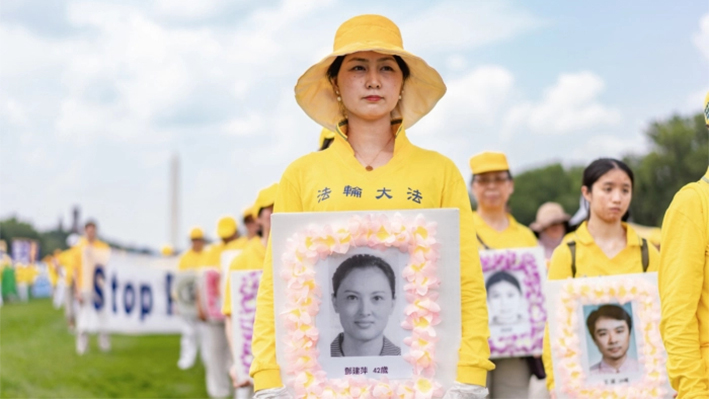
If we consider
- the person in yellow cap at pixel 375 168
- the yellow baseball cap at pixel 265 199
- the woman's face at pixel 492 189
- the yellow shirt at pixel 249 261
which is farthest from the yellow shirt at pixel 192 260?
the person in yellow cap at pixel 375 168

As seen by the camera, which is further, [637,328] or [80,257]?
[80,257]

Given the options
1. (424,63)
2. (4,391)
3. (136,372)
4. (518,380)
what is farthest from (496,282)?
(136,372)

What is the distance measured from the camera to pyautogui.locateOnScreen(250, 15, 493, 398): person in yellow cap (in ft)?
10.00

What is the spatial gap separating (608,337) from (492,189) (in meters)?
2.00

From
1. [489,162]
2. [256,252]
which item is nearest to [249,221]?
[256,252]

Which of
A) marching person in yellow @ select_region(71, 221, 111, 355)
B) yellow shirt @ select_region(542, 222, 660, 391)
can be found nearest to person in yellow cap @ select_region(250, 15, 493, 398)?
yellow shirt @ select_region(542, 222, 660, 391)

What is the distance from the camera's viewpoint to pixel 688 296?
3188 mm

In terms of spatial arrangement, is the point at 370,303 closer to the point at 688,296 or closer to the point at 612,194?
the point at 688,296

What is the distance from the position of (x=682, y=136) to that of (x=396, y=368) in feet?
145

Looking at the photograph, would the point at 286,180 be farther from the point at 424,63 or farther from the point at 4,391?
the point at 4,391

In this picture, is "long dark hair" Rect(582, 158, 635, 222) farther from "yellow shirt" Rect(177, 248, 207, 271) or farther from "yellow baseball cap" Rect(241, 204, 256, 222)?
"yellow shirt" Rect(177, 248, 207, 271)

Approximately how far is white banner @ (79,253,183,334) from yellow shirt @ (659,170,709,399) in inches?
507

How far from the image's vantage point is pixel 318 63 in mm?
3324

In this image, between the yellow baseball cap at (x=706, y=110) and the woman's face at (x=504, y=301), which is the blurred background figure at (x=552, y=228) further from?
the yellow baseball cap at (x=706, y=110)
